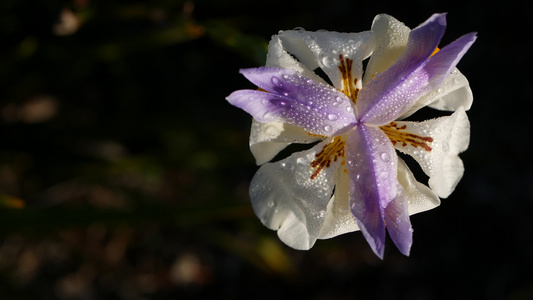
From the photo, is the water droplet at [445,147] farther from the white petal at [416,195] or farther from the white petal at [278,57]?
the white petal at [278,57]

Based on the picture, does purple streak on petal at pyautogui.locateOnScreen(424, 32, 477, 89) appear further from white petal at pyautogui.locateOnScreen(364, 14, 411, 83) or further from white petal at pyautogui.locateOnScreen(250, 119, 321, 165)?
white petal at pyautogui.locateOnScreen(250, 119, 321, 165)

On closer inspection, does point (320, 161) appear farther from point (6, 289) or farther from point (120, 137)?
point (6, 289)

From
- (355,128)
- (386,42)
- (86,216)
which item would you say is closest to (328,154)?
(355,128)

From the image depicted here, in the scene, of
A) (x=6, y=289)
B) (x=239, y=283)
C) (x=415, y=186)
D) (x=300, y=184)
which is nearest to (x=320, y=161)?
(x=300, y=184)

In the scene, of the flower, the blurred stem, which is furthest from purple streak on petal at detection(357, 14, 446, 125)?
the blurred stem

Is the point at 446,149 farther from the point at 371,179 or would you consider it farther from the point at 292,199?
the point at 292,199

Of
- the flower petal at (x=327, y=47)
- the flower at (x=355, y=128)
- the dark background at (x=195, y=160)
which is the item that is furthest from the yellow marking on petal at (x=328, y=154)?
the dark background at (x=195, y=160)
